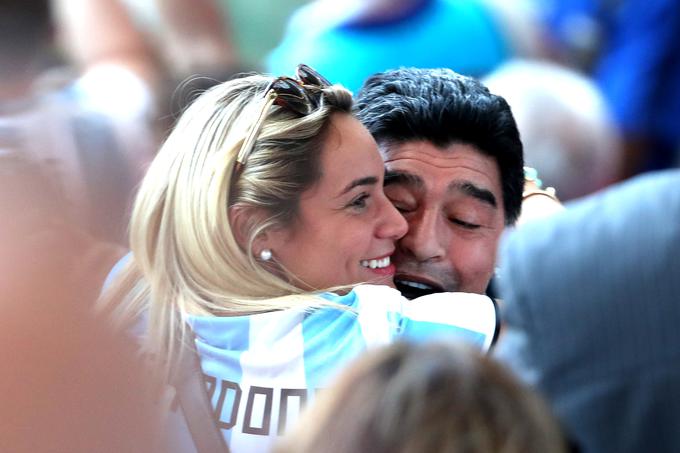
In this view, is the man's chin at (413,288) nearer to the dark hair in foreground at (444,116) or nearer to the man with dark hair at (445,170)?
the man with dark hair at (445,170)

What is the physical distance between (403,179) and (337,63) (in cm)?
117

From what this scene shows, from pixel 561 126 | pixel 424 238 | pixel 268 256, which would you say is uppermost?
pixel 561 126

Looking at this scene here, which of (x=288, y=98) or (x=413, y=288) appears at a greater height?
(x=288, y=98)

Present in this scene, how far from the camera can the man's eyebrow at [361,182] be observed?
2.37 meters

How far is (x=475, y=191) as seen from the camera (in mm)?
2670

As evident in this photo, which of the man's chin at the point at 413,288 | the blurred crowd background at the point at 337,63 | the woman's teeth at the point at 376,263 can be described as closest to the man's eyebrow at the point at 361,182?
the woman's teeth at the point at 376,263

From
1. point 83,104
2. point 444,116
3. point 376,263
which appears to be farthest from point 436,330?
point 83,104

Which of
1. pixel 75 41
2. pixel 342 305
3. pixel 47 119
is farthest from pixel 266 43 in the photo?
pixel 342 305

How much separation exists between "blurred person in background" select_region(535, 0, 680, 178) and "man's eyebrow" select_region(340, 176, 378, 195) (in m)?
1.52

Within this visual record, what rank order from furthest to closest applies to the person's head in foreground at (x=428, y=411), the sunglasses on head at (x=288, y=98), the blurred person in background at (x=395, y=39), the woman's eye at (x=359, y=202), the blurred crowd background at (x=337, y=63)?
the blurred person in background at (x=395, y=39) < the blurred crowd background at (x=337, y=63) < the woman's eye at (x=359, y=202) < the sunglasses on head at (x=288, y=98) < the person's head in foreground at (x=428, y=411)

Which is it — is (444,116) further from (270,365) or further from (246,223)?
(270,365)

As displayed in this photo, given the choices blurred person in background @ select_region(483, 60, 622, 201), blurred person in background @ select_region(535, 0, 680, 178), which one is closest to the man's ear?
blurred person in background @ select_region(483, 60, 622, 201)

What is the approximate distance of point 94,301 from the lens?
1462 millimetres

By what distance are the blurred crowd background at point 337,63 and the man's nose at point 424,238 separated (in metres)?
0.57
